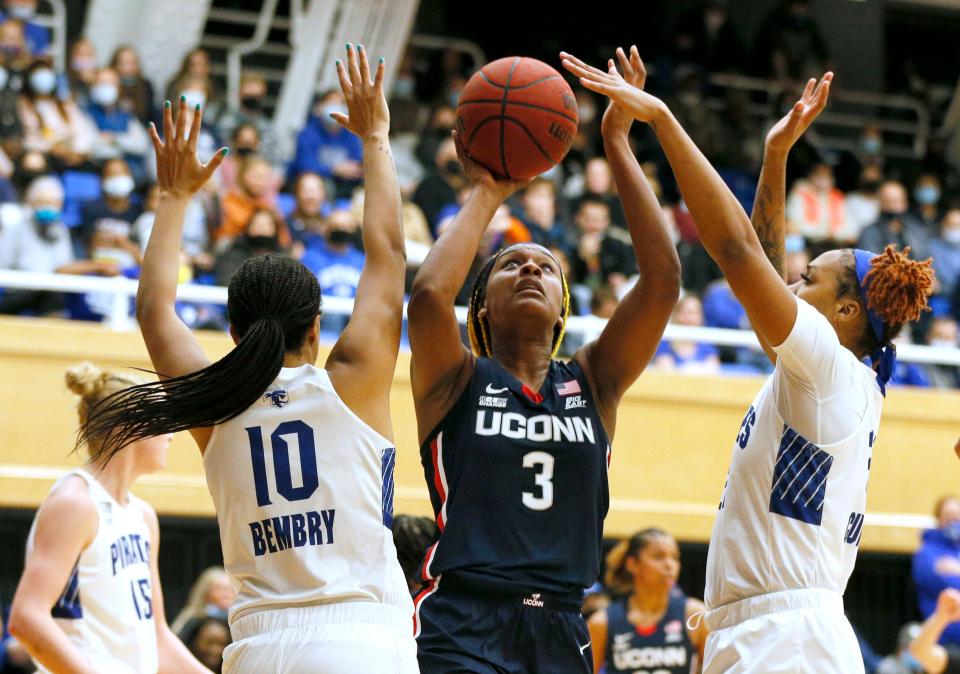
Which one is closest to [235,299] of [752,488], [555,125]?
[555,125]

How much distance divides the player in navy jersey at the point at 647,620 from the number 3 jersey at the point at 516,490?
3.42 m

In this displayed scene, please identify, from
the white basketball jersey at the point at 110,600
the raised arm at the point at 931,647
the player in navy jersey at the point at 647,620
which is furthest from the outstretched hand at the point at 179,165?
the raised arm at the point at 931,647

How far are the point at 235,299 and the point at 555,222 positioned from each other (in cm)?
815

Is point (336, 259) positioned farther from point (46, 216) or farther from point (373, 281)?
point (373, 281)

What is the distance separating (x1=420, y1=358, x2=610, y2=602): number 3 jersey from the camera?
3789 millimetres

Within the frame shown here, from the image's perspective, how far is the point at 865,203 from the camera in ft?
45.8

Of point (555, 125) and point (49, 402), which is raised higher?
A: point (555, 125)

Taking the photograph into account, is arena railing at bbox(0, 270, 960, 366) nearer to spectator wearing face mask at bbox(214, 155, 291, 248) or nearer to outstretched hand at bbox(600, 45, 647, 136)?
spectator wearing face mask at bbox(214, 155, 291, 248)

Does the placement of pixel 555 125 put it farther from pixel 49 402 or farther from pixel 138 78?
pixel 138 78

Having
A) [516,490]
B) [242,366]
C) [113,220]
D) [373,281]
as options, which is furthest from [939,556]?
[242,366]

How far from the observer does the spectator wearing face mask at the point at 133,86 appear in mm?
11844

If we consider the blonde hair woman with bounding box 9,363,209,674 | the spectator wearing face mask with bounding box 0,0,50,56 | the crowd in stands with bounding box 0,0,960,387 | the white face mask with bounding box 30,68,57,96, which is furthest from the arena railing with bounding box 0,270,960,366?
the spectator wearing face mask with bounding box 0,0,50,56

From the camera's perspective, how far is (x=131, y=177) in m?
10.6

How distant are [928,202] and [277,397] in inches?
457
